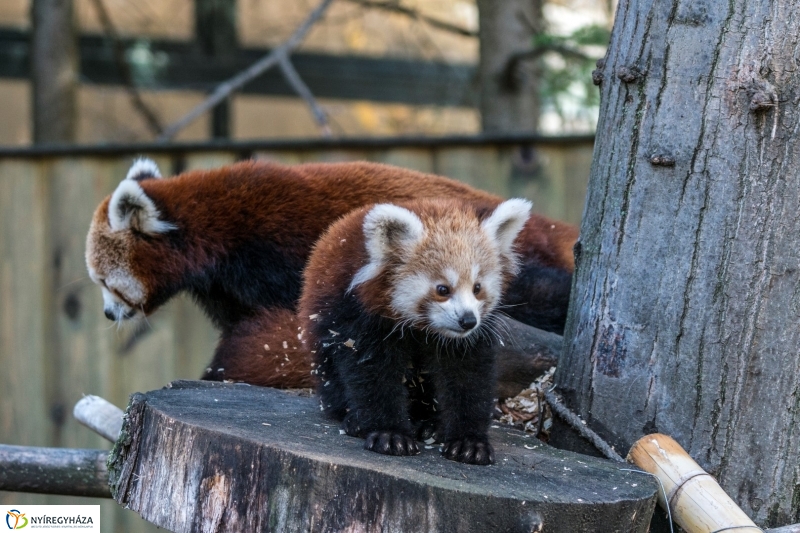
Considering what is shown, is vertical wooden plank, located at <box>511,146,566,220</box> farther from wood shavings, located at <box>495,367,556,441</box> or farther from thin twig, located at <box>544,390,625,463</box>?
thin twig, located at <box>544,390,625,463</box>

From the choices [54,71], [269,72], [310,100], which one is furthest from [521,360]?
[269,72]

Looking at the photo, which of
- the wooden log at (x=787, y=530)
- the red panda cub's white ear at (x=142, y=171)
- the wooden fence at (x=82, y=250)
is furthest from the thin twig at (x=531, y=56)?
the wooden log at (x=787, y=530)

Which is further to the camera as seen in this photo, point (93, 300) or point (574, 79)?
point (574, 79)

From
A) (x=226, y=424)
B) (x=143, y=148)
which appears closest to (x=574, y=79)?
(x=143, y=148)

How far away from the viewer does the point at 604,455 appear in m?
2.62

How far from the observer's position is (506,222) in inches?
114

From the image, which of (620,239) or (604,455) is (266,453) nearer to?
(604,455)

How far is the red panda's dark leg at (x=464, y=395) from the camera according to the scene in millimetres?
2521

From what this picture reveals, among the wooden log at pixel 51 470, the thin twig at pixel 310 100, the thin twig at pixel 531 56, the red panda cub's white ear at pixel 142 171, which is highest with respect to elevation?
the thin twig at pixel 531 56

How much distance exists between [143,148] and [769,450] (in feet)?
13.0

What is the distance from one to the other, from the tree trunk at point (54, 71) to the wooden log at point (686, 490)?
4894 mm

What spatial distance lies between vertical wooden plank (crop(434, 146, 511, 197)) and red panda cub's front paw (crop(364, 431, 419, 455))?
2.95 m

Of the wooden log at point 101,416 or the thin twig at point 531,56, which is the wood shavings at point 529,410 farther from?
the thin twig at point 531,56

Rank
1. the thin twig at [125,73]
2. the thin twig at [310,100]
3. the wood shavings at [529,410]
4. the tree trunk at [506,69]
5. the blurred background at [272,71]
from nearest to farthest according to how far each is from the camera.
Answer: the wood shavings at [529,410] < the thin twig at [310,100] < the tree trunk at [506,69] < the thin twig at [125,73] < the blurred background at [272,71]
